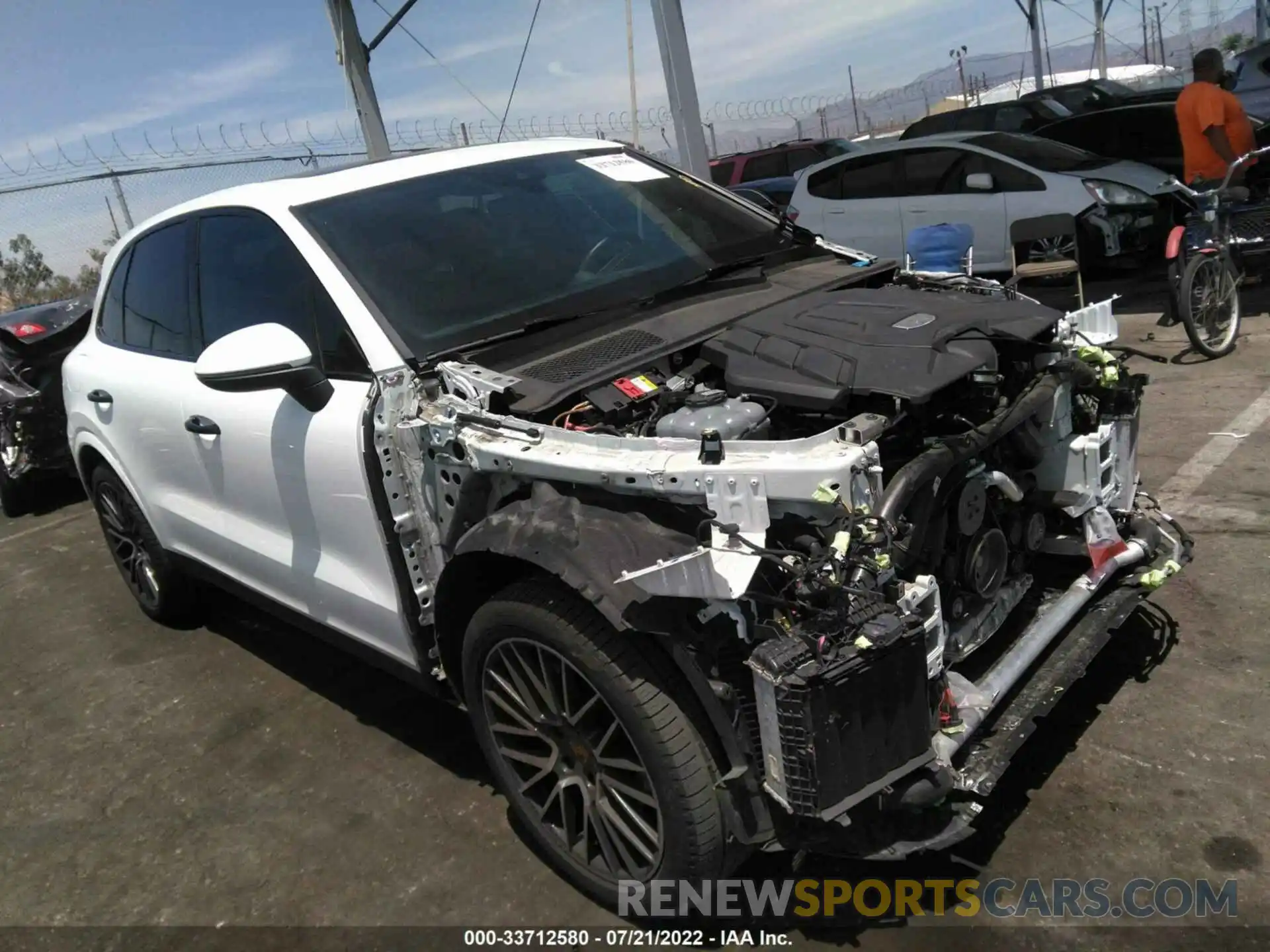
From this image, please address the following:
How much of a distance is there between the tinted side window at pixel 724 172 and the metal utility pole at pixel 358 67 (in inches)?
325

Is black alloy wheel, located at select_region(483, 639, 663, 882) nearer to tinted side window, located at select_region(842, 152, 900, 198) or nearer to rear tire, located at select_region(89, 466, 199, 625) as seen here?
rear tire, located at select_region(89, 466, 199, 625)

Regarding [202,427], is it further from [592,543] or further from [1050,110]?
[1050,110]

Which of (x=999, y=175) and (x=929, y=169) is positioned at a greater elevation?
(x=929, y=169)

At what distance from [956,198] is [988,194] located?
0.31 meters

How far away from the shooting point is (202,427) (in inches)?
135

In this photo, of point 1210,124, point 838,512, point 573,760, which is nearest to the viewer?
point 838,512

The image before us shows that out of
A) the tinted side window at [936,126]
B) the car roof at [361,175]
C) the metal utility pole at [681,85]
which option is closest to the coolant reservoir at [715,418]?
the car roof at [361,175]

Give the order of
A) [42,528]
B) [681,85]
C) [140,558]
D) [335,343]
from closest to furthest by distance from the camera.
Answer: [335,343], [140,558], [42,528], [681,85]

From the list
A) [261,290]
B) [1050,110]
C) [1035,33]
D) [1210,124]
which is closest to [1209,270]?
[1210,124]

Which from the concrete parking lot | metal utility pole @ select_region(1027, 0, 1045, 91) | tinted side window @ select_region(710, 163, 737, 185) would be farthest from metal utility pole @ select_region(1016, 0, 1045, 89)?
the concrete parking lot

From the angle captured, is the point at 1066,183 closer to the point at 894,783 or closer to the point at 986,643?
the point at 986,643

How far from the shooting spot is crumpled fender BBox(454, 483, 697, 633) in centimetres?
214

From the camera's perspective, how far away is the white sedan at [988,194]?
909cm

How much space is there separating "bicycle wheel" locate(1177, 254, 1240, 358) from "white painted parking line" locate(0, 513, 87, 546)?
760cm
